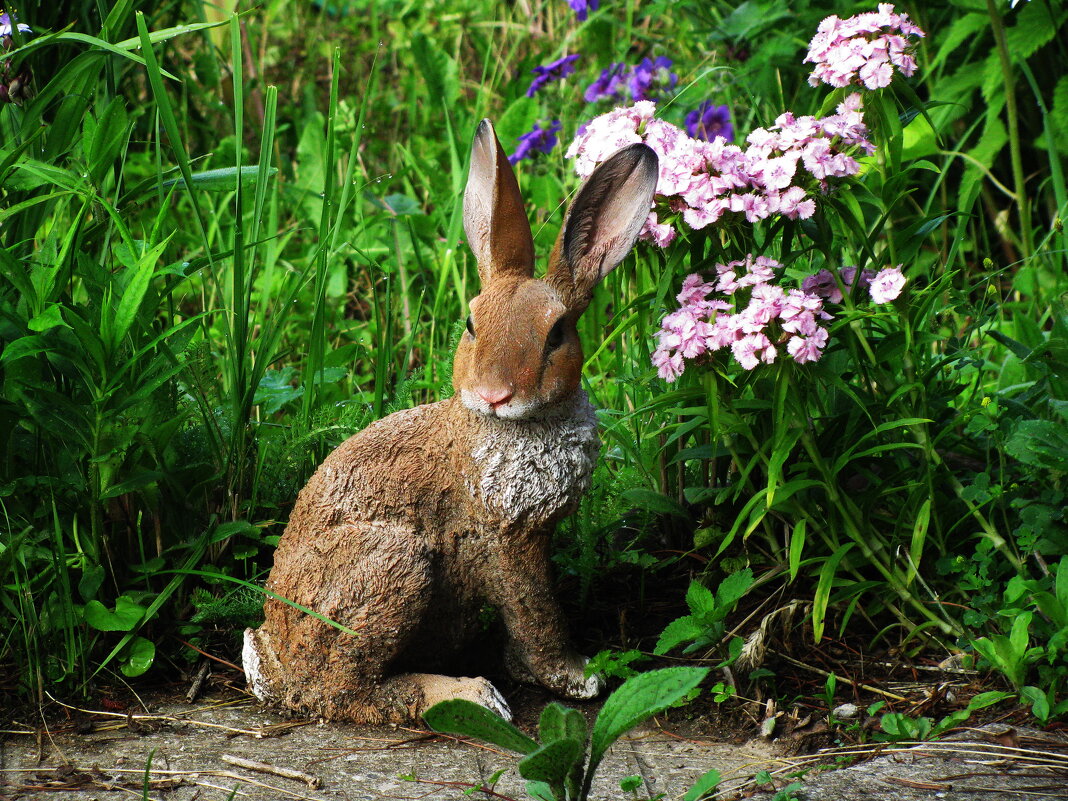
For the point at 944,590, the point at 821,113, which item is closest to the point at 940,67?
the point at 821,113

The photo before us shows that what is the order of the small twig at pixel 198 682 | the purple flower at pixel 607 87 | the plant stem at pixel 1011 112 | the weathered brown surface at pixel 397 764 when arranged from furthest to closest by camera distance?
1. the purple flower at pixel 607 87
2. the plant stem at pixel 1011 112
3. the small twig at pixel 198 682
4. the weathered brown surface at pixel 397 764

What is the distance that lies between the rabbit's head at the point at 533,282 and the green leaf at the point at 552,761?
2.44 feet

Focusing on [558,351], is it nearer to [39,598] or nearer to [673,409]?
[673,409]

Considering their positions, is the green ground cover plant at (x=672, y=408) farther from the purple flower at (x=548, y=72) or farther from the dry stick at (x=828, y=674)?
the purple flower at (x=548, y=72)

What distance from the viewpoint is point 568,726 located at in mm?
1917

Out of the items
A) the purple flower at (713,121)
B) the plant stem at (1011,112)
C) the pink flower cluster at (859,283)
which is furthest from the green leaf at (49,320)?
the purple flower at (713,121)

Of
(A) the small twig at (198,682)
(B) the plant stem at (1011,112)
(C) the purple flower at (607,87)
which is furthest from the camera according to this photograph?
(C) the purple flower at (607,87)

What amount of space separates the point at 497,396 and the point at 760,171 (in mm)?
748

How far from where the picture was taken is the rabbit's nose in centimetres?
235

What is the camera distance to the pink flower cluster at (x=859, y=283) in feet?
7.88

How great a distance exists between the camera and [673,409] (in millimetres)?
2598

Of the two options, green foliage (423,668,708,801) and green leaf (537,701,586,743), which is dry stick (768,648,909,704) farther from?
green leaf (537,701,586,743)

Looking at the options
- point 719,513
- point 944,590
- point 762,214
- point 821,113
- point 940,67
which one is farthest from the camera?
point 940,67

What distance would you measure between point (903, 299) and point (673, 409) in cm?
57
